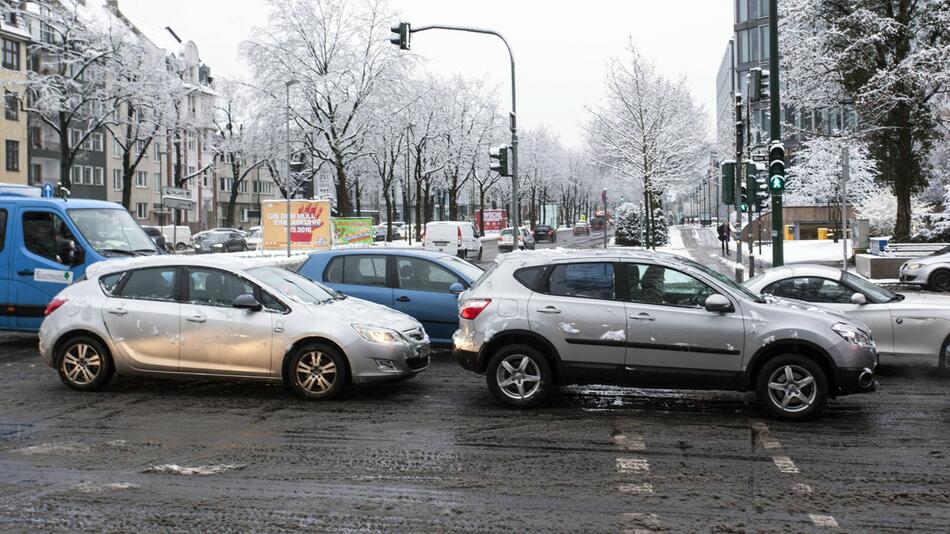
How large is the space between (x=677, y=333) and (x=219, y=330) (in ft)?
14.9

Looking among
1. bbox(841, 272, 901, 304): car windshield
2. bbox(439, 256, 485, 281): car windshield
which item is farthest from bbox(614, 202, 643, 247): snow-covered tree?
bbox(841, 272, 901, 304): car windshield

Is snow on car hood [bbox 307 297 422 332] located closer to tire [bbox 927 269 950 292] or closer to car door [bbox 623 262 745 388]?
car door [bbox 623 262 745 388]

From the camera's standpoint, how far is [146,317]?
942 centimetres

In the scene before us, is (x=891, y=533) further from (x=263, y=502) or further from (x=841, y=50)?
(x=841, y=50)

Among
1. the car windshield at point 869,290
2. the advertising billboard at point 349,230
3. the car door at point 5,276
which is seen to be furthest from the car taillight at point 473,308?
the advertising billboard at point 349,230

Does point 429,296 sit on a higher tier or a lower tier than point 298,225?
lower

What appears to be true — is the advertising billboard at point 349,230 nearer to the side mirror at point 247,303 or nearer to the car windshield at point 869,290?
the car windshield at point 869,290

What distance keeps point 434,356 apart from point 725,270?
2155 cm

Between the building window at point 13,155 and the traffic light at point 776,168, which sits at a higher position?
the building window at point 13,155

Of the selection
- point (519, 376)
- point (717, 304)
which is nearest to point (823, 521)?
point (717, 304)

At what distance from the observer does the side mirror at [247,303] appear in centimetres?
908

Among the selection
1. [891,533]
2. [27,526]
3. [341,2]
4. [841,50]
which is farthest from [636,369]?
[341,2]

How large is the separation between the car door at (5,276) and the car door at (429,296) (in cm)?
559

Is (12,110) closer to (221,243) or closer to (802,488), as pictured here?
(221,243)
